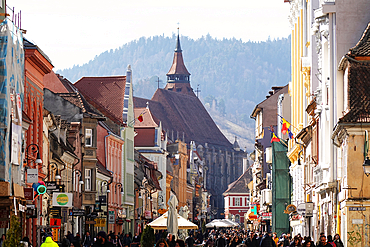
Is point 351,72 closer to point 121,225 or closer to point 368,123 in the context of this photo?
point 368,123

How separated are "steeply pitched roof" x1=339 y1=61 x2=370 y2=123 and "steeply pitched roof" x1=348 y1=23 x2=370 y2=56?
1.27ft

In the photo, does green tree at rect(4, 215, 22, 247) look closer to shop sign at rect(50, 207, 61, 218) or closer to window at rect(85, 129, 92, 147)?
shop sign at rect(50, 207, 61, 218)

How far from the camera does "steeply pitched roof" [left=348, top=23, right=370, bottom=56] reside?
102ft

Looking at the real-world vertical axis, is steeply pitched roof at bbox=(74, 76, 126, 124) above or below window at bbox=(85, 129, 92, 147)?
above

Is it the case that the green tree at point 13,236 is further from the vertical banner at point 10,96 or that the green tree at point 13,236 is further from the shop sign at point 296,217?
the shop sign at point 296,217

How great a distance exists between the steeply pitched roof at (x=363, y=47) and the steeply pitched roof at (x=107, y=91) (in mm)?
43841

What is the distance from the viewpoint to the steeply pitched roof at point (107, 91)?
250 feet

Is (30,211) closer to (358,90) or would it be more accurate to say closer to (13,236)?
(358,90)

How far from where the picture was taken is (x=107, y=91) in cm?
7794

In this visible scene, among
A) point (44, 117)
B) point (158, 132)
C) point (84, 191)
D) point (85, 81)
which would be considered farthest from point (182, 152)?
point (44, 117)

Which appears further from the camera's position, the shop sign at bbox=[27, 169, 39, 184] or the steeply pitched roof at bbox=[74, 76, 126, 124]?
the steeply pitched roof at bbox=[74, 76, 126, 124]

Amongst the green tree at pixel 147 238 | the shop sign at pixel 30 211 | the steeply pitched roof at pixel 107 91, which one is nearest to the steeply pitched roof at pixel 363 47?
the green tree at pixel 147 238

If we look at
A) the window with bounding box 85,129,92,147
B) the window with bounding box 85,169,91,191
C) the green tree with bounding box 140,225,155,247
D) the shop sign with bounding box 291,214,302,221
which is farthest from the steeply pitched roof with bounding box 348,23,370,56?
the window with bounding box 85,169,91,191

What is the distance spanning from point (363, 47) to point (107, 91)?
159 feet
